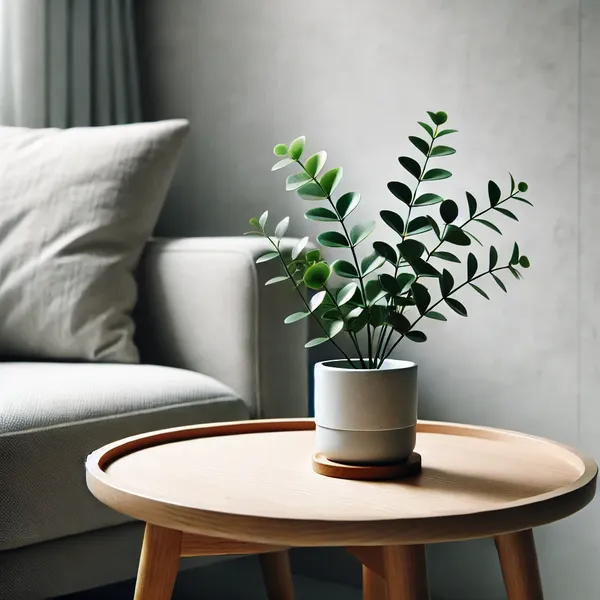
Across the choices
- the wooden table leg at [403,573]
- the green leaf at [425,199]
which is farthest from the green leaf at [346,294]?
the wooden table leg at [403,573]

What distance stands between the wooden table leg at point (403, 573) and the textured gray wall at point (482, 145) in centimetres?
75

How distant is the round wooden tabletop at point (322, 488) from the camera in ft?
2.47

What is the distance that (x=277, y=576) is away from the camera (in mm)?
1432

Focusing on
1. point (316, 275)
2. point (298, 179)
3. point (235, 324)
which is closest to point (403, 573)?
point (316, 275)

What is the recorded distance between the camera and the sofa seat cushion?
1.21 m

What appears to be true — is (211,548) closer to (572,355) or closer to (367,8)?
(572,355)

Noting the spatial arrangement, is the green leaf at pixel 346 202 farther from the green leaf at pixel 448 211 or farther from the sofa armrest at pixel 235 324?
the sofa armrest at pixel 235 324

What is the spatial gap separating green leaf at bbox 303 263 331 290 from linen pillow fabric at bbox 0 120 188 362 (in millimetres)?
769

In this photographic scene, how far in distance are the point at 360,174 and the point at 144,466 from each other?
99 centimetres

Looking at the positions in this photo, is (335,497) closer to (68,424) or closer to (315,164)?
(315,164)

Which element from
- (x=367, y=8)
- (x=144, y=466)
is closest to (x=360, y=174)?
(x=367, y=8)

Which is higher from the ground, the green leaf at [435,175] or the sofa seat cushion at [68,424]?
the green leaf at [435,175]

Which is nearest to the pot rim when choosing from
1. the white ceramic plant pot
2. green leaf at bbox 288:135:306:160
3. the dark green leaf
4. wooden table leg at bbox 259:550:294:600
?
the white ceramic plant pot

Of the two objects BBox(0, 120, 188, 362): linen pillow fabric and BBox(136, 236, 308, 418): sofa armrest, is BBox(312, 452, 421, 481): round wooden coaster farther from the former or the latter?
BBox(0, 120, 188, 362): linen pillow fabric
